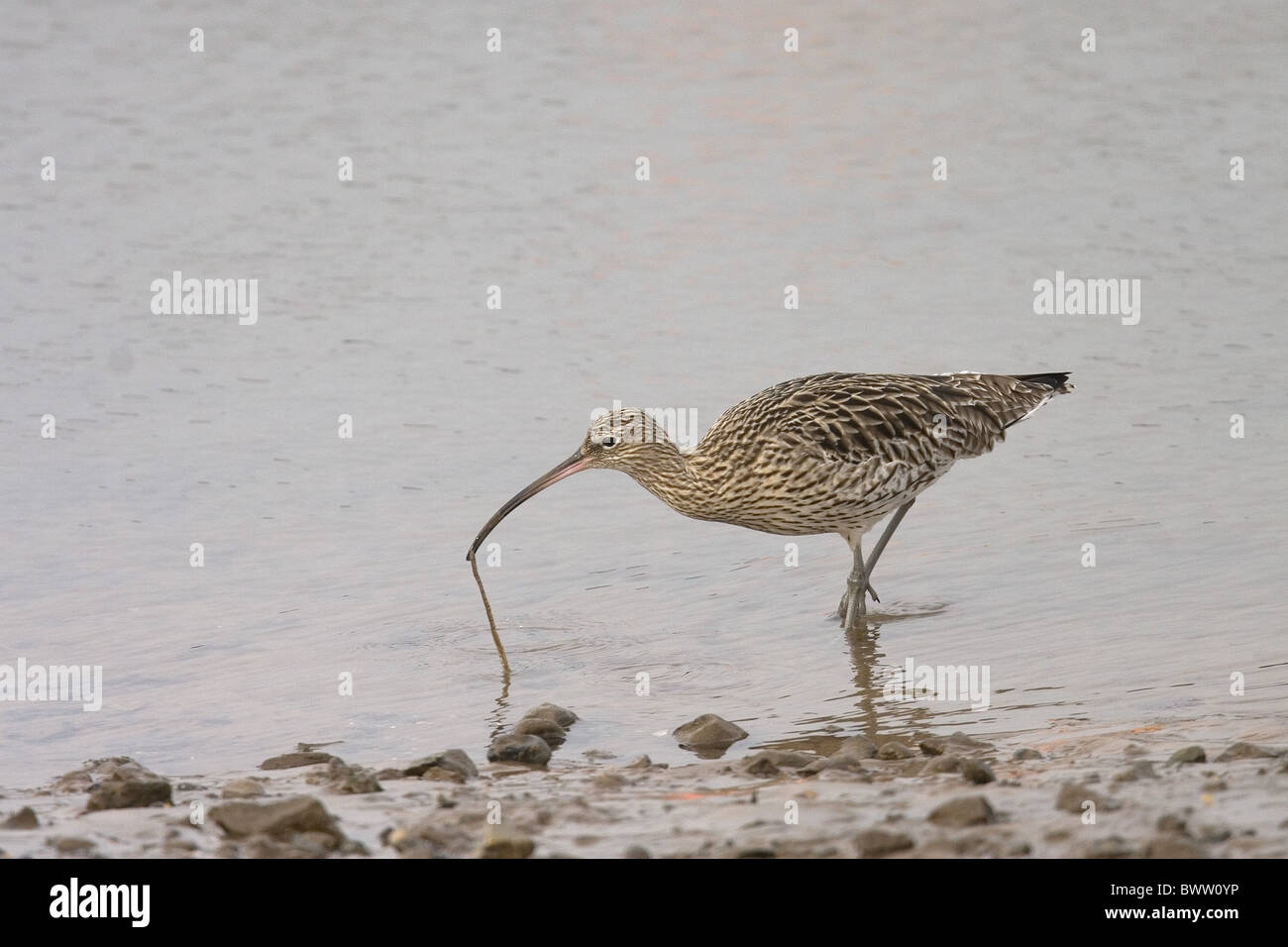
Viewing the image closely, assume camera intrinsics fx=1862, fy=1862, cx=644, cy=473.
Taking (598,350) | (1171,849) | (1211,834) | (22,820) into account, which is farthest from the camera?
(598,350)

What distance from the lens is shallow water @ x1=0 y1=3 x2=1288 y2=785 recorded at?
949 centimetres

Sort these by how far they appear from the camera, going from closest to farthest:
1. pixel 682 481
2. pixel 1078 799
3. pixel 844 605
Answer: pixel 1078 799
pixel 682 481
pixel 844 605

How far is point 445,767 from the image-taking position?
7633mm

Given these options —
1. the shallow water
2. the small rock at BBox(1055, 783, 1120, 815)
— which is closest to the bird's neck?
the shallow water

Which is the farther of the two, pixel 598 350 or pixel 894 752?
pixel 598 350

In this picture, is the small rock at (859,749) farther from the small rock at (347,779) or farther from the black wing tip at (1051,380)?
the black wing tip at (1051,380)

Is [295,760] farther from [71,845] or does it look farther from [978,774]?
[978,774]

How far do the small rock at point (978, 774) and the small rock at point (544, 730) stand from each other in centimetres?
213

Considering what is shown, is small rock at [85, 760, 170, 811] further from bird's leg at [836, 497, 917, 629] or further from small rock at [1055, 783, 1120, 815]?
bird's leg at [836, 497, 917, 629]

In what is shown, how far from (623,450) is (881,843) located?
14.6ft

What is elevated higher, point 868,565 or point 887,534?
point 887,534

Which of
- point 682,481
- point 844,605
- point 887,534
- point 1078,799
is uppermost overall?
point 682,481

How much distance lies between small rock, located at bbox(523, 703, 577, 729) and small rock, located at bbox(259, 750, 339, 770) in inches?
38.2

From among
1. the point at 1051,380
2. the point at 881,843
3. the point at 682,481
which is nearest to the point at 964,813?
the point at 881,843
